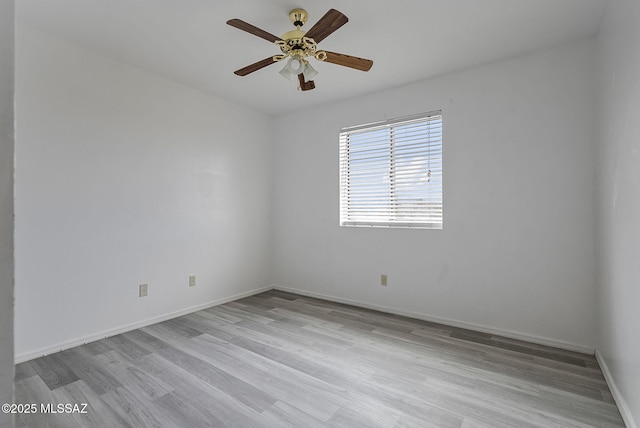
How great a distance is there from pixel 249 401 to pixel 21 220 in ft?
6.88

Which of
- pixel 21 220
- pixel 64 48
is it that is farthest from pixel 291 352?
pixel 64 48

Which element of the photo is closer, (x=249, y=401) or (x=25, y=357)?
(x=249, y=401)

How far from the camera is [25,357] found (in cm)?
229

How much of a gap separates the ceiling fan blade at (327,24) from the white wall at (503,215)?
1610 millimetres

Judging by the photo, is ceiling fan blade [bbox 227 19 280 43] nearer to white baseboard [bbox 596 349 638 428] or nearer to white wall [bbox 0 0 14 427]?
white wall [bbox 0 0 14 427]

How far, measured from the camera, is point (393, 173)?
3.48 m

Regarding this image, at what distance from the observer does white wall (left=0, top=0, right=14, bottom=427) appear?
1.33 feet

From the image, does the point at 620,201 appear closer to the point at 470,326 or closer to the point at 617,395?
the point at 617,395

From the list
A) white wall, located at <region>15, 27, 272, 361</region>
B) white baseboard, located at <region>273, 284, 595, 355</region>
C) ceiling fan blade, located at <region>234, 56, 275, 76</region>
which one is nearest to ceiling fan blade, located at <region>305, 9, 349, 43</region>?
ceiling fan blade, located at <region>234, 56, 275, 76</region>

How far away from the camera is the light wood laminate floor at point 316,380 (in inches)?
67.2

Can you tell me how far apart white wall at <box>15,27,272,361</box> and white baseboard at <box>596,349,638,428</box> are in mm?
3521

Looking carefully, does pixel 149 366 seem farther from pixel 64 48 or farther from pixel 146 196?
pixel 64 48

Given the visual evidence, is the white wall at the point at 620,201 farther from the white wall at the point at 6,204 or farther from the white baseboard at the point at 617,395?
the white wall at the point at 6,204

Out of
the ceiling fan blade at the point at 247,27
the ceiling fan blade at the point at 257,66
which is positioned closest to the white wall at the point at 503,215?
the ceiling fan blade at the point at 257,66
